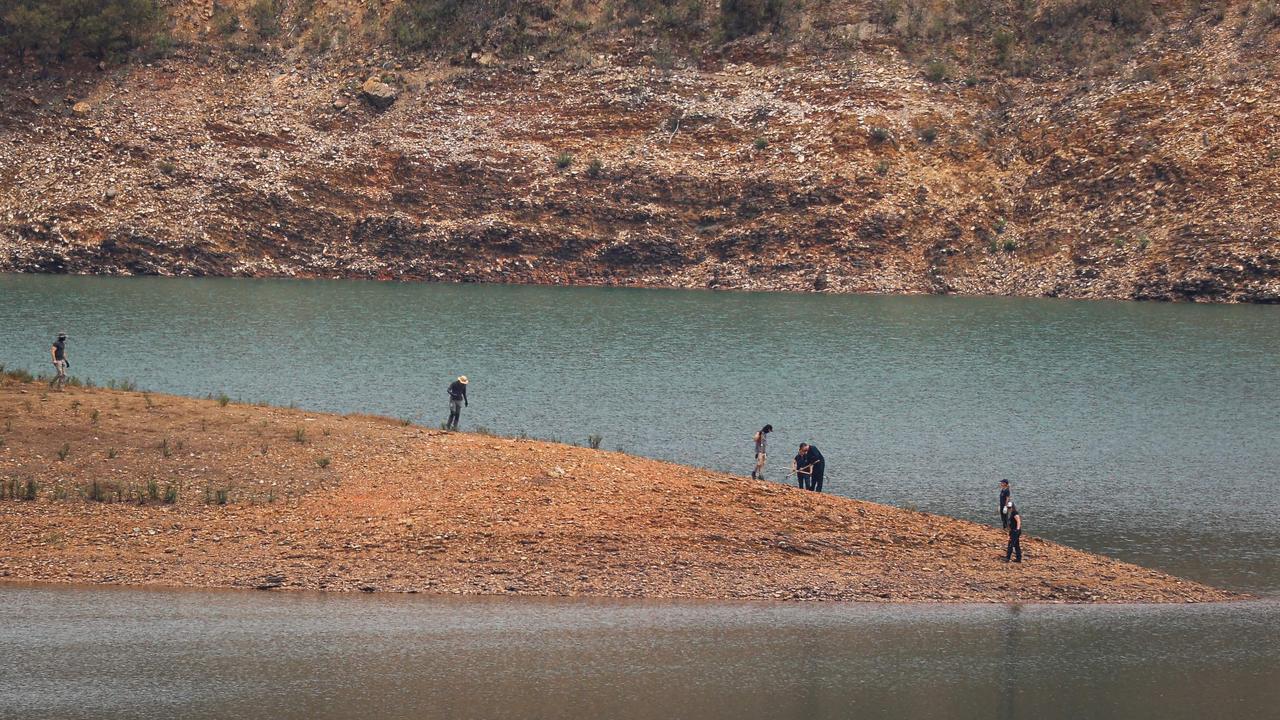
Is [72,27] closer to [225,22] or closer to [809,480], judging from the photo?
[225,22]

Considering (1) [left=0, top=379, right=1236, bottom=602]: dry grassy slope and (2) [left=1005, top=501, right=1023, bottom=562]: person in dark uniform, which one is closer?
(1) [left=0, top=379, right=1236, bottom=602]: dry grassy slope

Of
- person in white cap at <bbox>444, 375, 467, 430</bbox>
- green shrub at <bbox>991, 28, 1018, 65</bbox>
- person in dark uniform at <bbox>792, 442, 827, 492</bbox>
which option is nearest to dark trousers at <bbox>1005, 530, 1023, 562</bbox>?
person in dark uniform at <bbox>792, 442, 827, 492</bbox>

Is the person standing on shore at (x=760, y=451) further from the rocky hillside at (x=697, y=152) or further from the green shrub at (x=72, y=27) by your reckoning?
the green shrub at (x=72, y=27)

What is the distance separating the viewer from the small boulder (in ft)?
337

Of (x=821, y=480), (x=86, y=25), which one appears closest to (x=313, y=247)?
(x=86, y=25)

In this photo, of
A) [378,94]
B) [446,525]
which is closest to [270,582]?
[446,525]

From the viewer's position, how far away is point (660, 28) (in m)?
108

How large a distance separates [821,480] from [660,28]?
7934 cm

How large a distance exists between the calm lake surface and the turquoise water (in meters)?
0.23

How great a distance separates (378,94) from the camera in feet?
337

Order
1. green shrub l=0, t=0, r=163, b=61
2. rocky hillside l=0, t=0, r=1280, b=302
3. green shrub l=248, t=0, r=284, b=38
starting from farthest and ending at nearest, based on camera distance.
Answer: green shrub l=248, t=0, r=284, b=38, green shrub l=0, t=0, r=163, b=61, rocky hillside l=0, t=0, r=1280, b=302

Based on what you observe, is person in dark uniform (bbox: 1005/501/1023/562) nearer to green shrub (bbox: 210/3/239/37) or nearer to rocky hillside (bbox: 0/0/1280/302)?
rocky hillside (bbox: 0/0/1280/302)

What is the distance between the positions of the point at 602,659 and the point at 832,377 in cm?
3587

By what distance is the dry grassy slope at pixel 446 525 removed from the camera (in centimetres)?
2672
